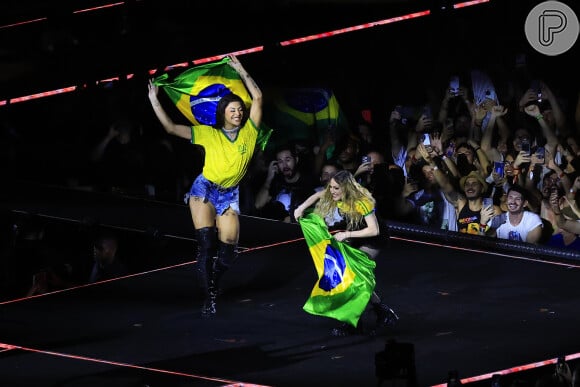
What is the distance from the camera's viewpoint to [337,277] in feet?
33.7

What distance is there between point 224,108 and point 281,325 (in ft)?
4.86

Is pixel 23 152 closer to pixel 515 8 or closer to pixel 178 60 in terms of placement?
pixel 178 60

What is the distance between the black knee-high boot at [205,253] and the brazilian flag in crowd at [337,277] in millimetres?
727

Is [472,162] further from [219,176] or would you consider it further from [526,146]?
[219,176]

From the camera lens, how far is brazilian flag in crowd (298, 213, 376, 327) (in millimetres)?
10180

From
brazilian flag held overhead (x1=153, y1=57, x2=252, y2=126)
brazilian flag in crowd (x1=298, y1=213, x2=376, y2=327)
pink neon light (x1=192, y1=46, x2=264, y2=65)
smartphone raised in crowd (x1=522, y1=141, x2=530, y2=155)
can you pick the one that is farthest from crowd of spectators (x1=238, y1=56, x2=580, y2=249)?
brazilian flag in crowd (x1=298, y1=213, x2=376, y2=327)

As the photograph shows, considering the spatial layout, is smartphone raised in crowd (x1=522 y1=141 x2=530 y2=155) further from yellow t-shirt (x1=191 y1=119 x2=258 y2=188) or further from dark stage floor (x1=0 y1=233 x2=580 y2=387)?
yellow t-shirt (x1=191 y1=119 x2=258 y2=188)

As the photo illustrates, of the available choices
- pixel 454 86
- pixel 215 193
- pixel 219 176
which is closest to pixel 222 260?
pixel 215 193

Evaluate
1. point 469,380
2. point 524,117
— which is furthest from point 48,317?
point 524,117

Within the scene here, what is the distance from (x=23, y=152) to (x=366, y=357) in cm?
549

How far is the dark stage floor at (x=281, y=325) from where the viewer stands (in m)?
9.49

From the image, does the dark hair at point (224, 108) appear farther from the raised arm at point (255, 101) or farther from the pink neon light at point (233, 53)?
the pink neon light at point (233, 53)

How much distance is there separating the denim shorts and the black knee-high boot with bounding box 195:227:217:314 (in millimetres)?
165

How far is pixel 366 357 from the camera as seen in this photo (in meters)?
9.70
